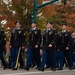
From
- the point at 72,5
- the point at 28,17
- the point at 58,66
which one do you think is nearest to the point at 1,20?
the point at 28,17

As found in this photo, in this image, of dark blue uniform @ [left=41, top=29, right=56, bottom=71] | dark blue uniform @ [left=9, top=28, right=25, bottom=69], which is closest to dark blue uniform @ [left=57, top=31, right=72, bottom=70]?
dark blue uniform @ [left=41, top=29, right=56, bottom=71]

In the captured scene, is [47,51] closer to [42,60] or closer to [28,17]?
[42,60]

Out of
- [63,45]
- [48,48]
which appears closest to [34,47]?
[48,48]

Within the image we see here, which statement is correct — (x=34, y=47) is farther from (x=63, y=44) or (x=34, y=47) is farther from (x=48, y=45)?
(x=63, y=44)

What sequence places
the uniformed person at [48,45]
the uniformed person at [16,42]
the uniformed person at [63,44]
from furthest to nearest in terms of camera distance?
the uniformed person at [63,44], the uniformed person at [16,42], the uniformed person at [48,45]

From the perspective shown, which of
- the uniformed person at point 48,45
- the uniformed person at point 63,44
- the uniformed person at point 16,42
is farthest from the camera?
the uniformed person at point 63,44

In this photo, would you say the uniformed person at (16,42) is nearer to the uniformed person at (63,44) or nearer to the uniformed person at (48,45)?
the uniformed person at (48,45)

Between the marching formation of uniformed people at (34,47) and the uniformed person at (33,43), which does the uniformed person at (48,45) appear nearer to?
the marching formation of uniformed people at (34,47)

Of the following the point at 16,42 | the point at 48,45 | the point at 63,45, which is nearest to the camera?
the point at 48,45

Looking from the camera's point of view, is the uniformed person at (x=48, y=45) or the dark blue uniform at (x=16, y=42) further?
the dark blue uniform at (x=16, y=42)

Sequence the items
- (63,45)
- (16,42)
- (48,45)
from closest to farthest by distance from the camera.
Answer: (48,45), (16,42), (63,45)

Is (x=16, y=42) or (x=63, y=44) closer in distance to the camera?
(x=16, y=42)

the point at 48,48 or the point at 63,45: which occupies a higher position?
the point at 63,45

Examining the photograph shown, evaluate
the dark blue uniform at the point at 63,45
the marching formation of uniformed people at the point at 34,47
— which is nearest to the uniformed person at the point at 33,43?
the marching formation of uniformed people at the point at 34,47
